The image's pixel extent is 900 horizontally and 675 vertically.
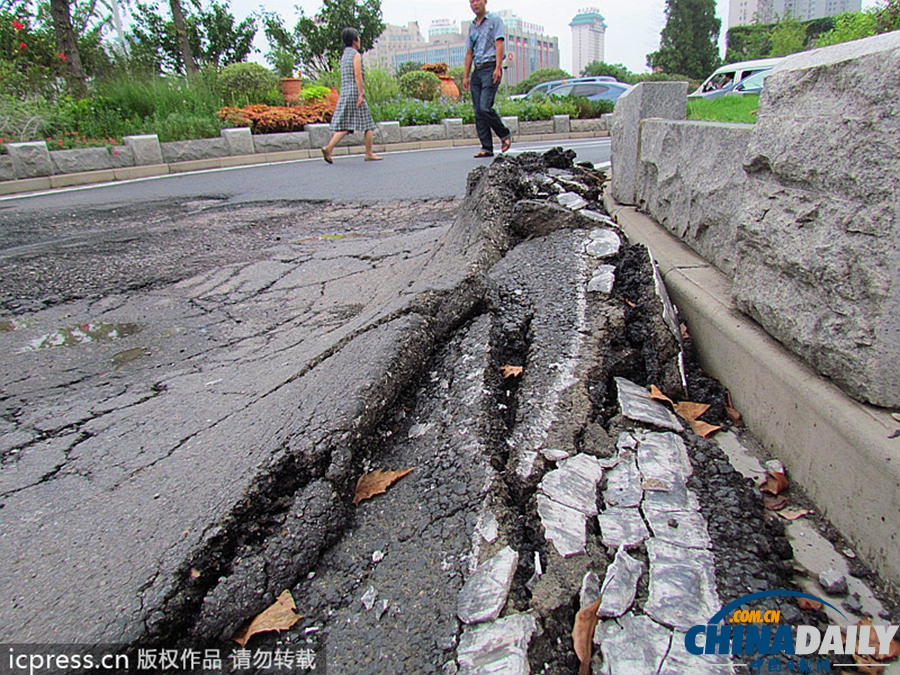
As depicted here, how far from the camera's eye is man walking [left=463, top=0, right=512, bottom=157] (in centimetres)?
758

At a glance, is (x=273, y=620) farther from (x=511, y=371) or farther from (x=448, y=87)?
(x=448, y=87)

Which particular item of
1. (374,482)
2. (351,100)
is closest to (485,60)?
(351,100)

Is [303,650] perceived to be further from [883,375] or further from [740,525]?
[883,375]

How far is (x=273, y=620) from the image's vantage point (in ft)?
4.45

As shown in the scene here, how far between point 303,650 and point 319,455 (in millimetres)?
573

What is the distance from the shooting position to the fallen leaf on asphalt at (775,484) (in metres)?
1.64

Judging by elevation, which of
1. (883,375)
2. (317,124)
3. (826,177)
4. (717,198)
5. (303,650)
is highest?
(317,124)

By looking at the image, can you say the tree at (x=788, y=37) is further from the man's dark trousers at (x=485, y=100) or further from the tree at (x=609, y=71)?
the man's dark trousers at (x=485, y=100)

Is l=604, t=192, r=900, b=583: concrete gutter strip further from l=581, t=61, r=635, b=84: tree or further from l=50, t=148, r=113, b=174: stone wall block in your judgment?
l=581, t=61, r=635, b=84: tree

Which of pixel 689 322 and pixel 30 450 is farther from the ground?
pixel 689 322

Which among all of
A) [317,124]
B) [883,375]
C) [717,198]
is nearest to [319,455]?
[883,375]

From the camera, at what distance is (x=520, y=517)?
1558mm

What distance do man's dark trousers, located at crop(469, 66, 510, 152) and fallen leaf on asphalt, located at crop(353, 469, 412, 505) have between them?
6.98 metres

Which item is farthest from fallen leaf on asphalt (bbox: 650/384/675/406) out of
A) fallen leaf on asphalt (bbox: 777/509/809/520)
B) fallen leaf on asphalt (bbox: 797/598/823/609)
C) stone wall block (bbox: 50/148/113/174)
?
stone wall block (bbox: 50/148/113/174)
